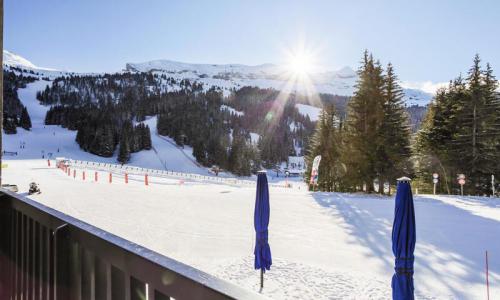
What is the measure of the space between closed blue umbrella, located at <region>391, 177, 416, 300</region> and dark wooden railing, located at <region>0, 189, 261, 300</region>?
370 cm

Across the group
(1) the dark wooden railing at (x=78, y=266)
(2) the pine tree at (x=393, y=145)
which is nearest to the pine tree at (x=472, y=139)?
(2) the pine tree at (x=393, y=145)

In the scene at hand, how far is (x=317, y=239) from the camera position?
9.89 m

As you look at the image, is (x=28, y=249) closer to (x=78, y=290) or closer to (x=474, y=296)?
(x=78, y=290)

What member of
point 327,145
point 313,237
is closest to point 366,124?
point 327,145

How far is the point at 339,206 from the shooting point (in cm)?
1619

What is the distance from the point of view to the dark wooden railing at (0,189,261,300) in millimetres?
1109

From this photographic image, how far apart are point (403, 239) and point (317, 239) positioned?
219 inches

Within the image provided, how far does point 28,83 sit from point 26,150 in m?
116

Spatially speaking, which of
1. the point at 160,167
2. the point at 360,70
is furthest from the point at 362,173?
the point at 160,167

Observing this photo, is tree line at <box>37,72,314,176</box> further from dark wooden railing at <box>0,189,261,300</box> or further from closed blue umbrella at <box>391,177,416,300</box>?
dark wooden railing at <box>0,189,261,300</box>

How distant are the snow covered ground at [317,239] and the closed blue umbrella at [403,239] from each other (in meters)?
1.57

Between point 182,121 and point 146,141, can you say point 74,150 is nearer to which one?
point 146,141

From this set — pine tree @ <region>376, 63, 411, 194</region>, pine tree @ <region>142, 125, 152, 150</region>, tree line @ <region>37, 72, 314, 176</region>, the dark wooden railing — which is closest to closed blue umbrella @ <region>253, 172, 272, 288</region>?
the dark wooden railing

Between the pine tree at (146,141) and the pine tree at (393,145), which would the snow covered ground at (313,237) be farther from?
the pine tree at (146,141)
